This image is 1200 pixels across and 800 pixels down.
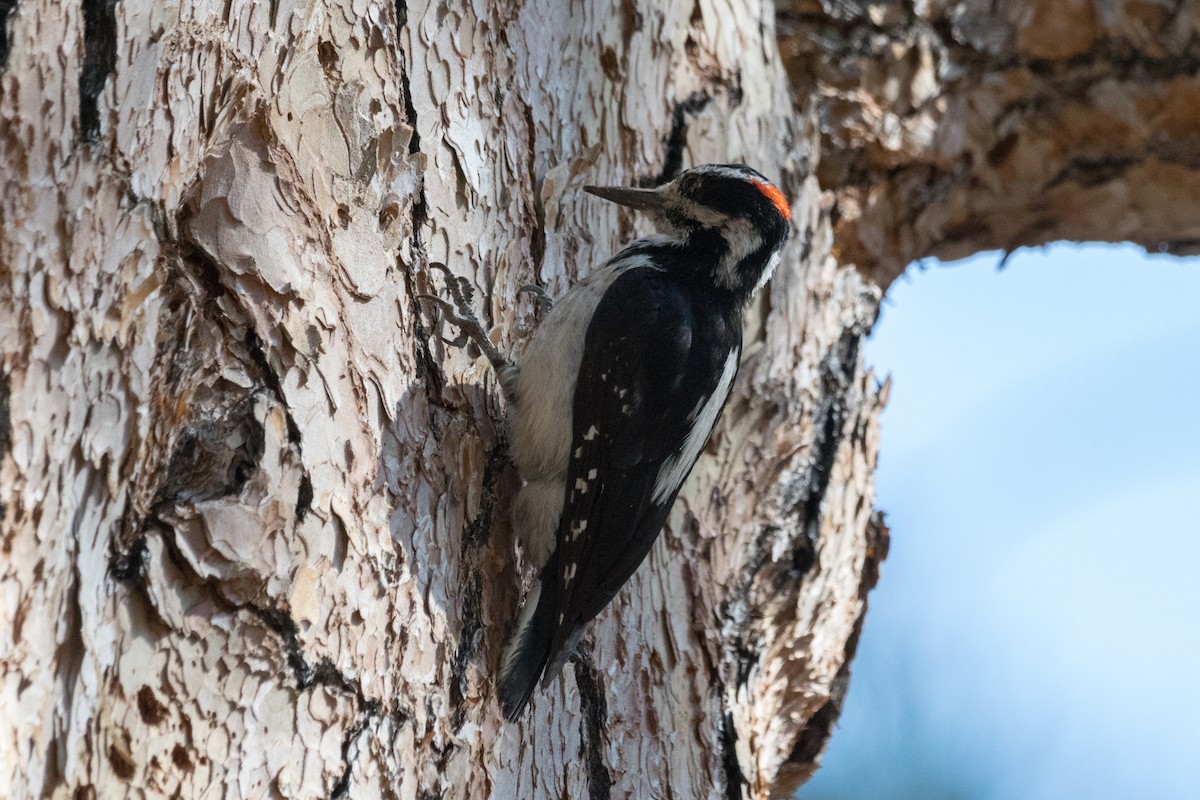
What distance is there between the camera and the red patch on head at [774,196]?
2.66 meters

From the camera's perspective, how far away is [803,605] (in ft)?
9.14

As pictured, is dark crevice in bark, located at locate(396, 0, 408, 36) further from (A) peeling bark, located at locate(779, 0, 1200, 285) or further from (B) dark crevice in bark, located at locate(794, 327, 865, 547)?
(A) peeling bark, located at locate(779, 0, 1200, 285)

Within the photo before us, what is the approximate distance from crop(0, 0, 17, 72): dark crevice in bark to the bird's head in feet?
4.70

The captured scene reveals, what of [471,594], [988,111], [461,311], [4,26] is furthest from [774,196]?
[4,26]

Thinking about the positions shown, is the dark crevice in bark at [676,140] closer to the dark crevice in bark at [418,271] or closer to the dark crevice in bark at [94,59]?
the dark crevice in bark at [418,271]

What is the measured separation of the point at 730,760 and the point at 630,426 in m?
0.80

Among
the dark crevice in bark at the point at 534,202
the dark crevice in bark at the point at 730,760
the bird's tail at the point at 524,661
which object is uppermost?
the dark crevice in bark at the point at 534,202

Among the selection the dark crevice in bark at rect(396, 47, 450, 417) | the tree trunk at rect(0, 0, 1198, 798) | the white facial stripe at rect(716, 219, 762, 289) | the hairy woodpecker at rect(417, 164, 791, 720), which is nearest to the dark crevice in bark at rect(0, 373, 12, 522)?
the tree trunk at rect(0, 0, 1198, 798)

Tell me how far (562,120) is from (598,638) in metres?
1.13

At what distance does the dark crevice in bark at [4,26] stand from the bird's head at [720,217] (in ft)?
4.70

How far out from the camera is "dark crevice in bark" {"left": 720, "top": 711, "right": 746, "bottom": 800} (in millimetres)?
2486

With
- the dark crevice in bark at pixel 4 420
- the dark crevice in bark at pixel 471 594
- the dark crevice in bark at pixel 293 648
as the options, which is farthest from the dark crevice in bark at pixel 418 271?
the dark crevice in bark at pixel 4 420

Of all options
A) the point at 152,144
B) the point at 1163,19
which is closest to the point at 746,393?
the point at 152,144

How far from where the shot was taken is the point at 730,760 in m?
2.50
